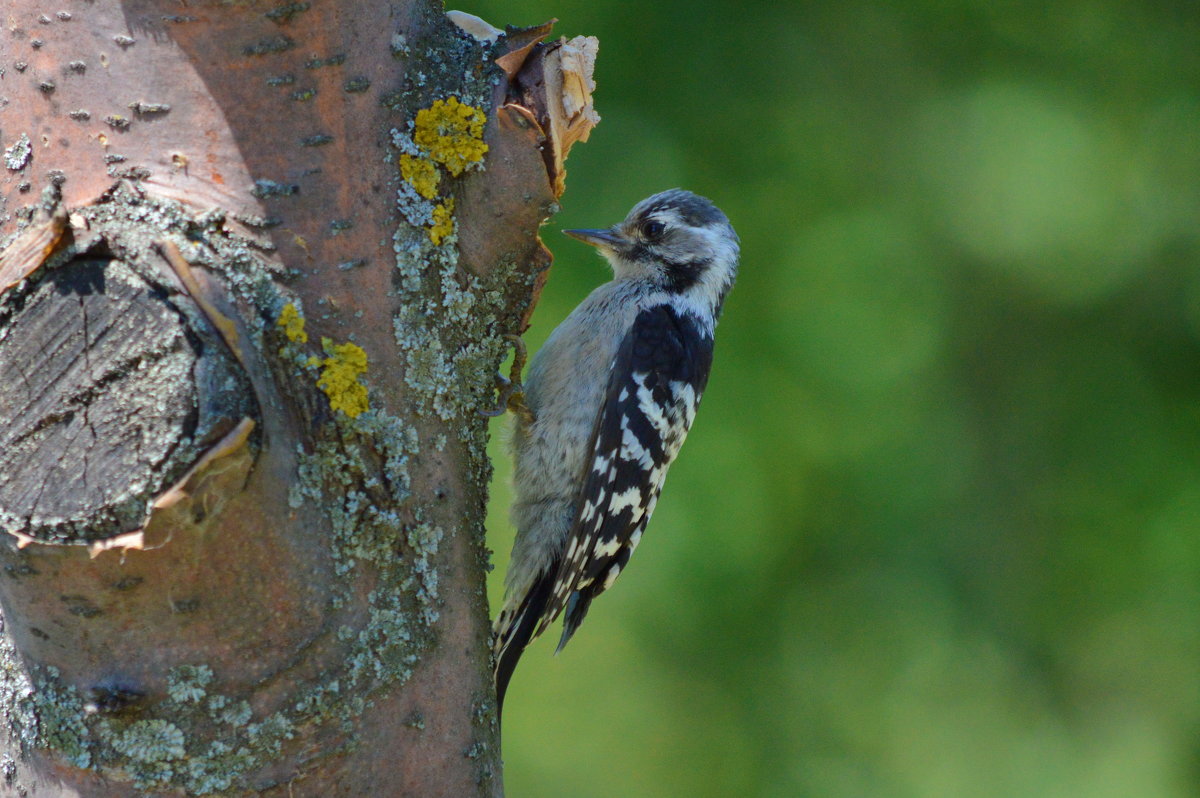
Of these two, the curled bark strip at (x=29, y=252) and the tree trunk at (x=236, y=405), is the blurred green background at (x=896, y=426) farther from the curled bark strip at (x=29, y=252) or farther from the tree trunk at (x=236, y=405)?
the curled bark strip at (x=29, y=252)

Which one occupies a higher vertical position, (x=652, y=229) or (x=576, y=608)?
(x=652, y=229)

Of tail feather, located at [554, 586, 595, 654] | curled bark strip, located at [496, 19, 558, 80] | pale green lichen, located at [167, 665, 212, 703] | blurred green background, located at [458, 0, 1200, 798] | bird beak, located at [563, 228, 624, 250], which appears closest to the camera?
pale green lichen, located at [167, 665, 212, 703]

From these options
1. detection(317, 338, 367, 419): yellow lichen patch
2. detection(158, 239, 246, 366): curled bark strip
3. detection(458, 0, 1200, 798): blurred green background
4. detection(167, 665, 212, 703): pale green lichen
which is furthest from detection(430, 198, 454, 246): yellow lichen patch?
detection(458, 0, 1200, 798): blurred green background

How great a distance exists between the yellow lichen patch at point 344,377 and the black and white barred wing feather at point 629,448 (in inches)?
53.5

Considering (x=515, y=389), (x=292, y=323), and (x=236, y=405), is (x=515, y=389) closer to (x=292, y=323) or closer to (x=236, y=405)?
(x=292, y=323)

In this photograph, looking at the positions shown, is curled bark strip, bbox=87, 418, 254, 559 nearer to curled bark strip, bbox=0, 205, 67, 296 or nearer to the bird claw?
curled bark strip, bbox=0, 205, 67, 296

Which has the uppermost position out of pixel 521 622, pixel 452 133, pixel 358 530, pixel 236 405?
pixel 452 133

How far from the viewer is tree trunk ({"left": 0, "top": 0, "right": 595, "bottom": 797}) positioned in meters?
1.34

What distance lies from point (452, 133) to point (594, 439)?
1382 mm

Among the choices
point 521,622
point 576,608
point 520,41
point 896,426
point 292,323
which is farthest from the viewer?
point 896,426

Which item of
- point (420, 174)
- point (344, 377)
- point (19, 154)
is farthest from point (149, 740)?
point (420, 174)

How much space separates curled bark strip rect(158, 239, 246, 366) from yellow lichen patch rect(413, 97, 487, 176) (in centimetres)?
48

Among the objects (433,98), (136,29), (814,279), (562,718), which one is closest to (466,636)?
(433,98)

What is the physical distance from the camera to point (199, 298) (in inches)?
55.4
